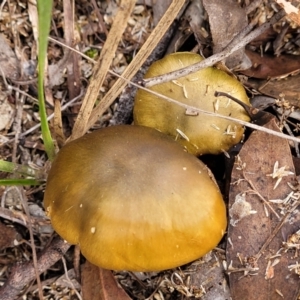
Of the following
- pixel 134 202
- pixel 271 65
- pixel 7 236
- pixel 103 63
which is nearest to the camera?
pixel 134 202

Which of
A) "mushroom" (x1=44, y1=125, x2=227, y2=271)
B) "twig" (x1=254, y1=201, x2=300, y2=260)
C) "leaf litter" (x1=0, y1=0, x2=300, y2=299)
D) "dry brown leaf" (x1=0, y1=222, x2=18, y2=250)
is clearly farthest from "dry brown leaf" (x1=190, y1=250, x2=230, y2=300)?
"dry brown leaf" (x1=0, y1=222, x2=18, y2=250)

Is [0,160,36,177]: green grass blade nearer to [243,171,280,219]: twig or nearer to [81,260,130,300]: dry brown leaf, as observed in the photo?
[81,260,130,300]: dry brown leaf

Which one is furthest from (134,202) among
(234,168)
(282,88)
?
(282,88)

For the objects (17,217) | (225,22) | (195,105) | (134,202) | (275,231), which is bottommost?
(17,217)

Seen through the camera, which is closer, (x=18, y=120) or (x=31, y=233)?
(x=31, y=233)

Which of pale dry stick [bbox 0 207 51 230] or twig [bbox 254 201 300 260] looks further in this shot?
pale dry stick [bbox 0 207 51 230]

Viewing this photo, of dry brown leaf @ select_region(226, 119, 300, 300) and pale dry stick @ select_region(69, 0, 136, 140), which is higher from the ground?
pale dry stick @ select_region(69, 0, 136, 140)

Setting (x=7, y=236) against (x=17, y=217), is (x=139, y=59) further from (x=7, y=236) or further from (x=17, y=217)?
(x=7, y=236)
